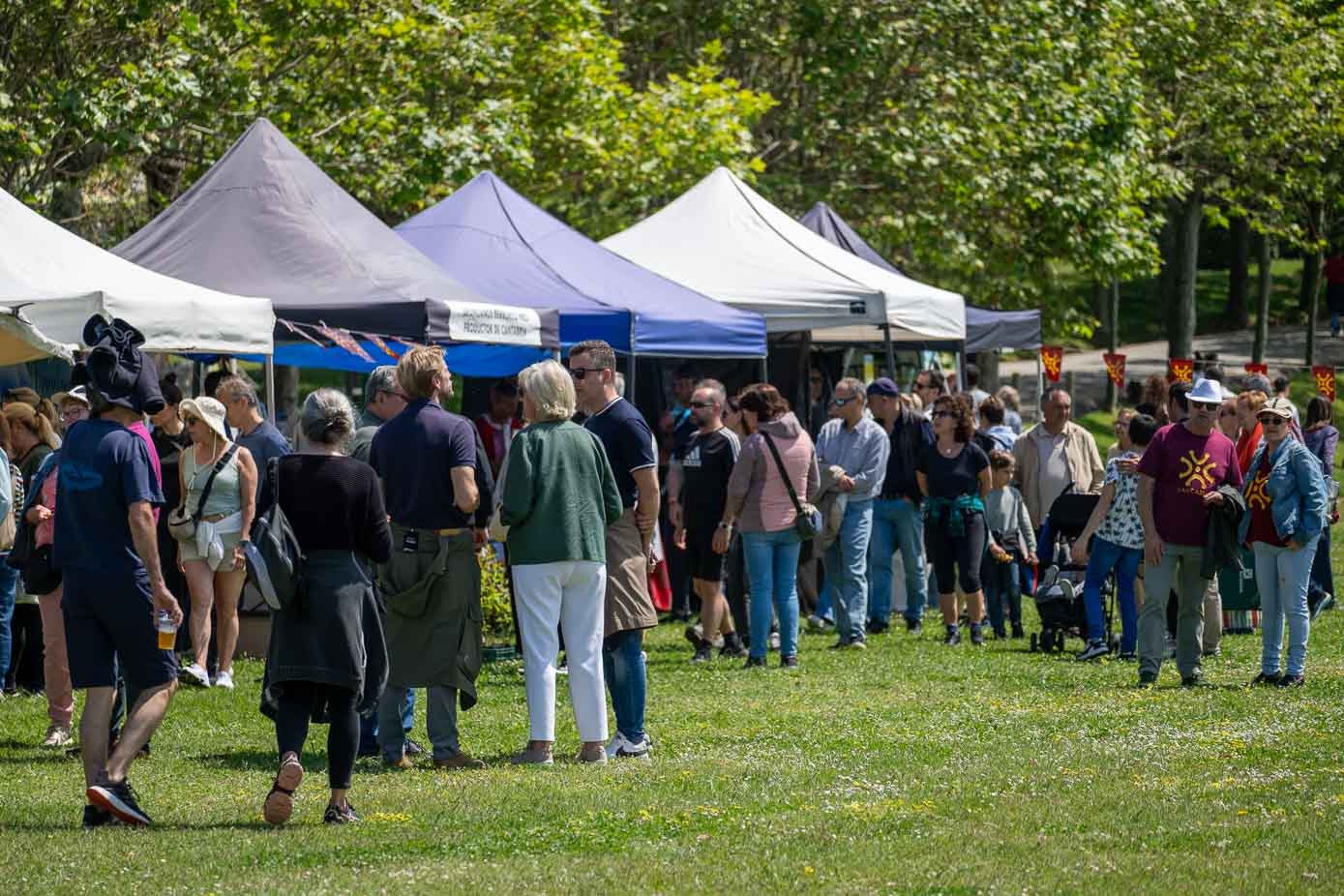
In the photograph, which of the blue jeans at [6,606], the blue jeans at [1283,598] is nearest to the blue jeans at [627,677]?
the blue jeans at [6,606]

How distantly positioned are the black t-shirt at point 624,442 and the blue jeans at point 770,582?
3.48 meters

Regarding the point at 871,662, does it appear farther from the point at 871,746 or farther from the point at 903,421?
the point at 871,746

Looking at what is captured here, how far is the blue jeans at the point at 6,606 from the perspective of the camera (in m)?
11.3

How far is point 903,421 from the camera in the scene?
15.0 m

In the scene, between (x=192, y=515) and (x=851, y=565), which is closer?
(x=192, y=515)

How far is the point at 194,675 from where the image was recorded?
1173 centimetres

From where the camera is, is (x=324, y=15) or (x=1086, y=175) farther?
(x=1086, y=175)

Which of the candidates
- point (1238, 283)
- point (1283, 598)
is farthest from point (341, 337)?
point (1238, 283)

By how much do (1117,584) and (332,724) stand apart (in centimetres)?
745

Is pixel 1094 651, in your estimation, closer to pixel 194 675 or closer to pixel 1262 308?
pixel 194 675

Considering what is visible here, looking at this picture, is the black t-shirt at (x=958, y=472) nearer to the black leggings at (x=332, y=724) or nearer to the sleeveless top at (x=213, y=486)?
the sleeveless top at (x=213, y=486)

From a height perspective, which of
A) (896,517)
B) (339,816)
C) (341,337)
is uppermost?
(341,337)

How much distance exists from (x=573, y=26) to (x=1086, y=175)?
8.88 metres

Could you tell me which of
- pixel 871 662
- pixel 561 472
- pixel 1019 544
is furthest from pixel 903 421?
pixel 561 472
